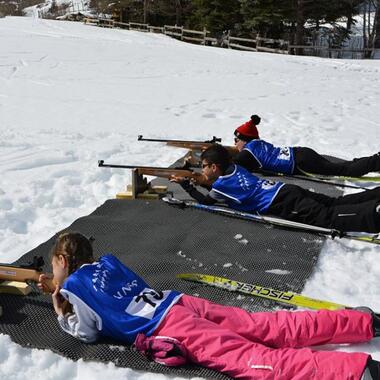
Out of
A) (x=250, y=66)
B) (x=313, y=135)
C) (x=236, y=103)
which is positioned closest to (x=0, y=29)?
(x=250, y=66)

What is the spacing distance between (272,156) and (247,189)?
145 centimetres

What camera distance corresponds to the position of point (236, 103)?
11.4m

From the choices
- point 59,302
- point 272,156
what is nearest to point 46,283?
point 59,302

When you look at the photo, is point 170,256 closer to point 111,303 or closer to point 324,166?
point 111,303

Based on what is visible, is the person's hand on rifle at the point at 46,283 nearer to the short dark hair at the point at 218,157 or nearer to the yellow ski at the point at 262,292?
the yellow ski at the point at 262,292

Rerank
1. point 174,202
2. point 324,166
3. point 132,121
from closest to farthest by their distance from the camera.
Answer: point 174,202 → point 324,166 → point 132,121

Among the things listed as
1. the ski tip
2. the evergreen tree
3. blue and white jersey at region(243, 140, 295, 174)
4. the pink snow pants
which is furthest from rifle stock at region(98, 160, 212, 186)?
the evergreen tree

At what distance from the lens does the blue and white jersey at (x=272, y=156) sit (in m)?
6.10

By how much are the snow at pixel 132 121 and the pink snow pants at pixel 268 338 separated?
0.61 ft

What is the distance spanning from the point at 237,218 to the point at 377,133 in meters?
5.00

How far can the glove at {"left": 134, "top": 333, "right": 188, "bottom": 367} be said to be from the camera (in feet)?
8.84

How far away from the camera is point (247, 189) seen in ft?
15.8

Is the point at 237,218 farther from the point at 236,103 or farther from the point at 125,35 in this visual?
the point at 125,35

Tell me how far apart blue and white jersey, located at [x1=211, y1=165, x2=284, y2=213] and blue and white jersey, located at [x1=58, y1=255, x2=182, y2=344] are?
80.9 inches
